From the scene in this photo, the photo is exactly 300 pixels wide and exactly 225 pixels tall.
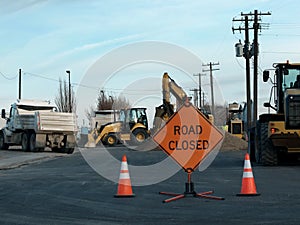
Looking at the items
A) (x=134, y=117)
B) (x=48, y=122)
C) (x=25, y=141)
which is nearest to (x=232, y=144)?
(x=134, y=117)

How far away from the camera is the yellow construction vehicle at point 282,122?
20141mm

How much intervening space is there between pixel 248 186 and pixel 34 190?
4.88m

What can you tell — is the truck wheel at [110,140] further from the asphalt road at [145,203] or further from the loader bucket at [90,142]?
the asphalt road at [145,203]

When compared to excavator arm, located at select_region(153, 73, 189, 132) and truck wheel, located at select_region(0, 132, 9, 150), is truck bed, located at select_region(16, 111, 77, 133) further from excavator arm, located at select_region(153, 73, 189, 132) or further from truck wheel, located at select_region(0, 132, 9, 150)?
excavator arm, located at select_region(153, 73, 189, 132)

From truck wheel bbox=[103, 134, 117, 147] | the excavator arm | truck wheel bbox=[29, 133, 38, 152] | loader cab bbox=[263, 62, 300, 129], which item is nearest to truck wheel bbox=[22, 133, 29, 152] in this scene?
truck wheel bbox=[29, 133, 38, 152]

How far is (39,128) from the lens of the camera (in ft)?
117

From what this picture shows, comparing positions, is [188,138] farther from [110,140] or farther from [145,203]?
[110,140]

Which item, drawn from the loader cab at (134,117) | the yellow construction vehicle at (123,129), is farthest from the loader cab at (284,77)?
the loader cab at (134,117)

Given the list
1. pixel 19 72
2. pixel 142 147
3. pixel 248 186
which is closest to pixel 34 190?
pixel 248 186

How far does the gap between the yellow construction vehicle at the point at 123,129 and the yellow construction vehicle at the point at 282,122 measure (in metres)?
24.1

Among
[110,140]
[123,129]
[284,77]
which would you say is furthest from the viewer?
[123,129]

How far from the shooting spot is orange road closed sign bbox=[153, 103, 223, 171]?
12164 millimetres

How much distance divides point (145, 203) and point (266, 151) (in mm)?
10172

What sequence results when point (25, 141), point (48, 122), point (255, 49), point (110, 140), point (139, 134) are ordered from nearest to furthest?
point (48, 122) < point (25, 141) < point (139, 134) < point (110, 140) < point (255, 49)
